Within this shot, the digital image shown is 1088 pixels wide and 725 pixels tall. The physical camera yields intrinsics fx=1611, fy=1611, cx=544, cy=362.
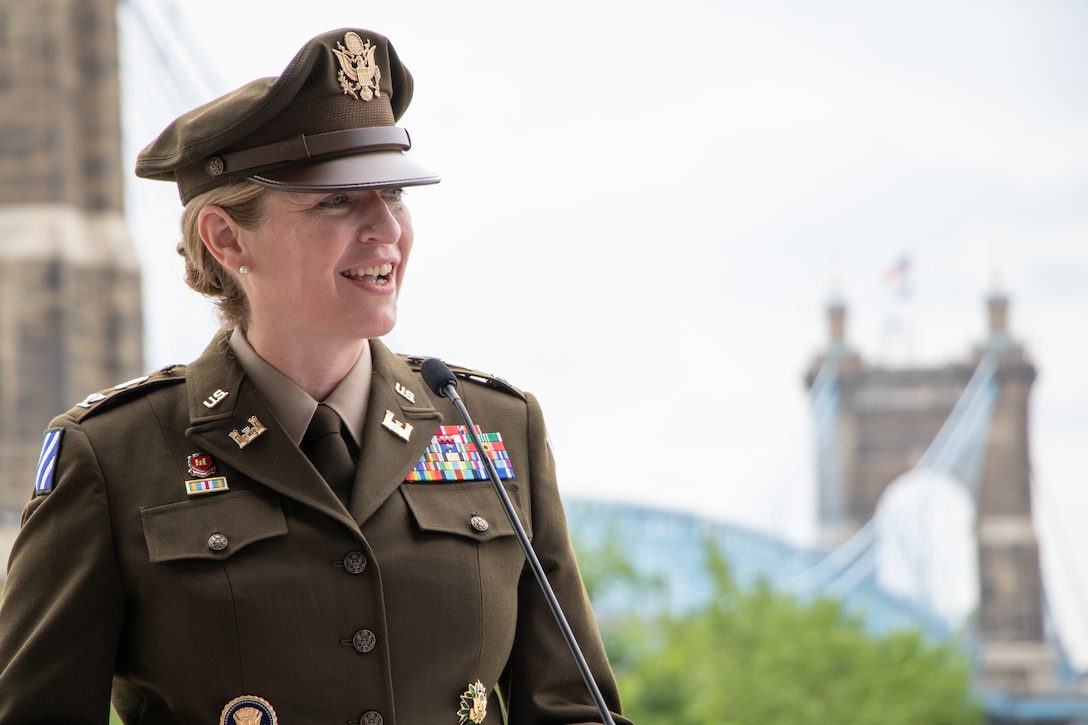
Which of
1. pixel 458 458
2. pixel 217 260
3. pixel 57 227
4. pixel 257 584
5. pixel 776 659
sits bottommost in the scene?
pixel 776 659

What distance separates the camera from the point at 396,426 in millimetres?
1818

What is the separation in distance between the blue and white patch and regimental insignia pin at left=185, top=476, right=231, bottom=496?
5.6 inches

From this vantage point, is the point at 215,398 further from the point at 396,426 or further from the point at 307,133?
the point at 307,133

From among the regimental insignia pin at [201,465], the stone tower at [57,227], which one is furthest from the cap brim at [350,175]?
the stone tower at [57,227]

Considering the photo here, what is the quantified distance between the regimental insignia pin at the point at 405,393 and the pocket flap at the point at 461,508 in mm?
111

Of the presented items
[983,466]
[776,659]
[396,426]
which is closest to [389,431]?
[396,426]

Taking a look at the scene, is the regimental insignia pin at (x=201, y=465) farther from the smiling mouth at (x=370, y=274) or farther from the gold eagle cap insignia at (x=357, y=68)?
the gold eagle cap insignia at (x=357, y=68)

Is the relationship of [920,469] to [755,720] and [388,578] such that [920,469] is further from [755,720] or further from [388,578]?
[388,578]

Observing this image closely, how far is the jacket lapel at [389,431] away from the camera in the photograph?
176 cm

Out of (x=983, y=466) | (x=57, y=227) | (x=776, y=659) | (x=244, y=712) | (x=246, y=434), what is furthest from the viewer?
(x=983, y=466)

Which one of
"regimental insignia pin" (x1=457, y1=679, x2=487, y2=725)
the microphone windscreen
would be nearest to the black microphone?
the microphone windscreen

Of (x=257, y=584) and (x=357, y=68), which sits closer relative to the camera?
(x=257, y=584)

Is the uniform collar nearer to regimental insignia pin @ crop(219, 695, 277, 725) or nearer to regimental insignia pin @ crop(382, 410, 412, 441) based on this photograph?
regimental insignia pin @ crop(382, 410, 412, 441)

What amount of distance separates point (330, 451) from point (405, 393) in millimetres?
138
